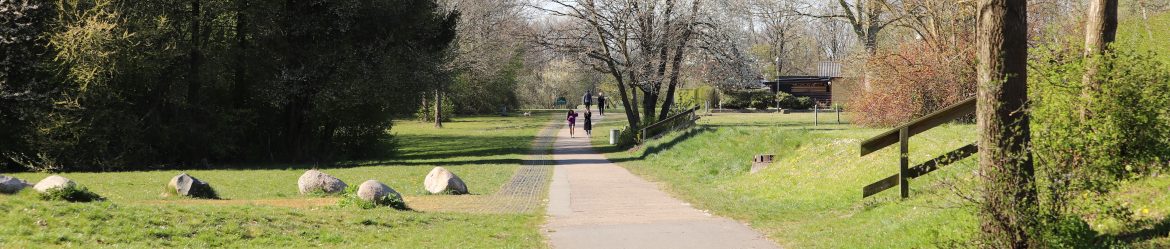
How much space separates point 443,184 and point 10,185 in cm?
776

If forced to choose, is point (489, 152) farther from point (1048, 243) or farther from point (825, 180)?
point (1048, 243)

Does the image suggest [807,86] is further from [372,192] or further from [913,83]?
[372,192]

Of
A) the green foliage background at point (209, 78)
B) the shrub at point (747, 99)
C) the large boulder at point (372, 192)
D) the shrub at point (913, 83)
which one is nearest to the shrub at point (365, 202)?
the large boulder at point (372, 192)

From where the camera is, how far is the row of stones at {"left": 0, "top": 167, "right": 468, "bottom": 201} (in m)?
14.4

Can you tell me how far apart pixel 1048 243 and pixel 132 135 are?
88.1ft

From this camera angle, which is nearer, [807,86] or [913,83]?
[913,83]

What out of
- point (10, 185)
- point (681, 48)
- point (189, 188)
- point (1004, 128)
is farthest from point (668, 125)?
point (1004, 128)

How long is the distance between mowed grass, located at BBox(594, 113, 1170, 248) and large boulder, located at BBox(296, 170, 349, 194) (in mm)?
6407

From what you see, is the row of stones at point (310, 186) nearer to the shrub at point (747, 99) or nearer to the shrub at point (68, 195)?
the shrub at point (68, 195)

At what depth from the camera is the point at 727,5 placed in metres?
39.3

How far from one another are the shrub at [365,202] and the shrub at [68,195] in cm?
335

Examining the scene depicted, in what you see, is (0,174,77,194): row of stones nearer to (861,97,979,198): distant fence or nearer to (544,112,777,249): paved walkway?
(544,112,777,249): paved walkway

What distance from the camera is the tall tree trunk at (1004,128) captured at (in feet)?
24.4

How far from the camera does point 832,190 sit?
1571 centimetres
